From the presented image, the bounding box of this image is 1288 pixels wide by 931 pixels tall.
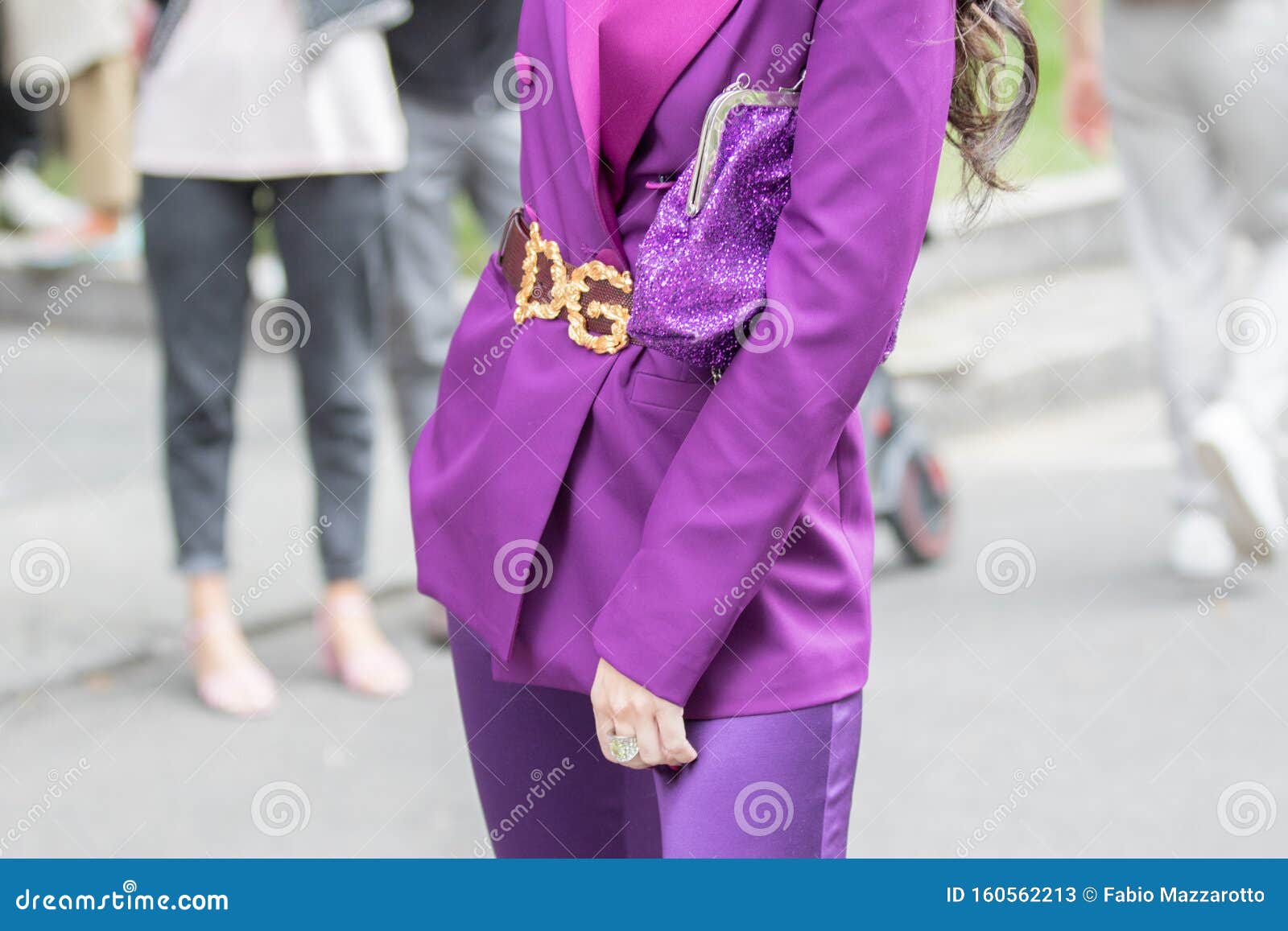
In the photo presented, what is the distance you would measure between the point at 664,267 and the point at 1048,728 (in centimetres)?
243

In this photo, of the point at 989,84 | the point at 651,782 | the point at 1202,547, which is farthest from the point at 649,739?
the point at 1202,547

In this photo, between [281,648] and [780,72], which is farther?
[281,648]

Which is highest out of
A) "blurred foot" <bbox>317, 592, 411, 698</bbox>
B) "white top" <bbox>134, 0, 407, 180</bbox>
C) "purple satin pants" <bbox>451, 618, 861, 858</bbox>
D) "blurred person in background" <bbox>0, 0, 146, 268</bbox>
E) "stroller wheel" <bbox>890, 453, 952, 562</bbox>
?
"purple satin pants" <bbox>451, 618, 861, 858</bbox>

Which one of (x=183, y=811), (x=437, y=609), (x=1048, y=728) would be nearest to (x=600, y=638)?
(x=183, y=811)

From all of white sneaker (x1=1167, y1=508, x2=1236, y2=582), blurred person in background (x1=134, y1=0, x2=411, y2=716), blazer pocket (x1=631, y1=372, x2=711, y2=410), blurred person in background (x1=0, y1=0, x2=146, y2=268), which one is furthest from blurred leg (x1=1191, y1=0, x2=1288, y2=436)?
blurred person in background (x1=0, y1=0, x2=146, y2=268)

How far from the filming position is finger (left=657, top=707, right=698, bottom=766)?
59.2 inches

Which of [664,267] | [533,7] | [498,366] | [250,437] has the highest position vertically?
[533,7]

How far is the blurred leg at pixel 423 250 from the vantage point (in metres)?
4.01

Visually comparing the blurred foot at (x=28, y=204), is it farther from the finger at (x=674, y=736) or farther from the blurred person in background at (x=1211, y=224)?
the finger at (x=674, y=736)

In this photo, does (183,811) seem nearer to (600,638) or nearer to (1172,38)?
(600,638)

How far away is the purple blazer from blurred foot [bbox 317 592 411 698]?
2.14 metres

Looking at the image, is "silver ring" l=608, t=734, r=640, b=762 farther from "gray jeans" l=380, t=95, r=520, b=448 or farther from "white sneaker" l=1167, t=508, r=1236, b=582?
"white sneaker" l=1167, t=508, r=1236, b=582

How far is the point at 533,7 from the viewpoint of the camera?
5.49 ft
